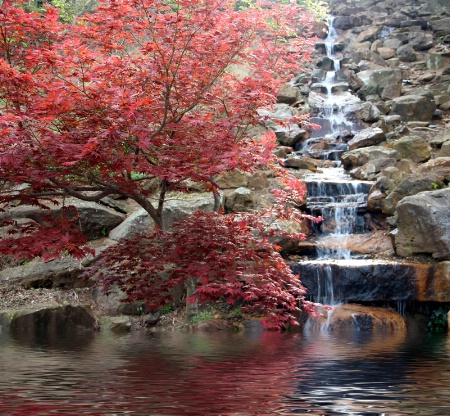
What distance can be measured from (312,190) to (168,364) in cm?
855

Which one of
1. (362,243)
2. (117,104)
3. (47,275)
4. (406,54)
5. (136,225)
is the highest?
(406,54)

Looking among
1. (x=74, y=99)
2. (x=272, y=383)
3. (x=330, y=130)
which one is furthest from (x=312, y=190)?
(x=272, y=383)

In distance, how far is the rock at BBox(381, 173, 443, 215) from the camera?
1122cm

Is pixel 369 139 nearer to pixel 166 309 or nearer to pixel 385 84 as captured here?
pixel 385 84

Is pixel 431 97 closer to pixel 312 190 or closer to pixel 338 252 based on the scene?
pixel 312 190

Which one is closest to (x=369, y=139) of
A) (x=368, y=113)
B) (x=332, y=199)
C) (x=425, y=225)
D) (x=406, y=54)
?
(x=368, y=113)

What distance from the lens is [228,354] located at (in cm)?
577

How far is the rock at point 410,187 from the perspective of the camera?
1122 cm

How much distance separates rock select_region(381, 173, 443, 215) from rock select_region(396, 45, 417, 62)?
15.0 meters

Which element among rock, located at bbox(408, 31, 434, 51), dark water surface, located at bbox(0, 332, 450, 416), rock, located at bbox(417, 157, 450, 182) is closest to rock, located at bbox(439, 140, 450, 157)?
rock, located at bbox(417, 157, 450, 182)

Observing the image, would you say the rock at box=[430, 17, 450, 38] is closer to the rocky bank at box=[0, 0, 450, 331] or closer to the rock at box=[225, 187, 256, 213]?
the rocky bank at box=[0, 0, 450, 331]

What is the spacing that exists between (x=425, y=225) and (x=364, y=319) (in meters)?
2.27

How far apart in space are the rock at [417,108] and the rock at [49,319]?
13.9 meters

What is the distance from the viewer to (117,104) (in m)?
5.01
